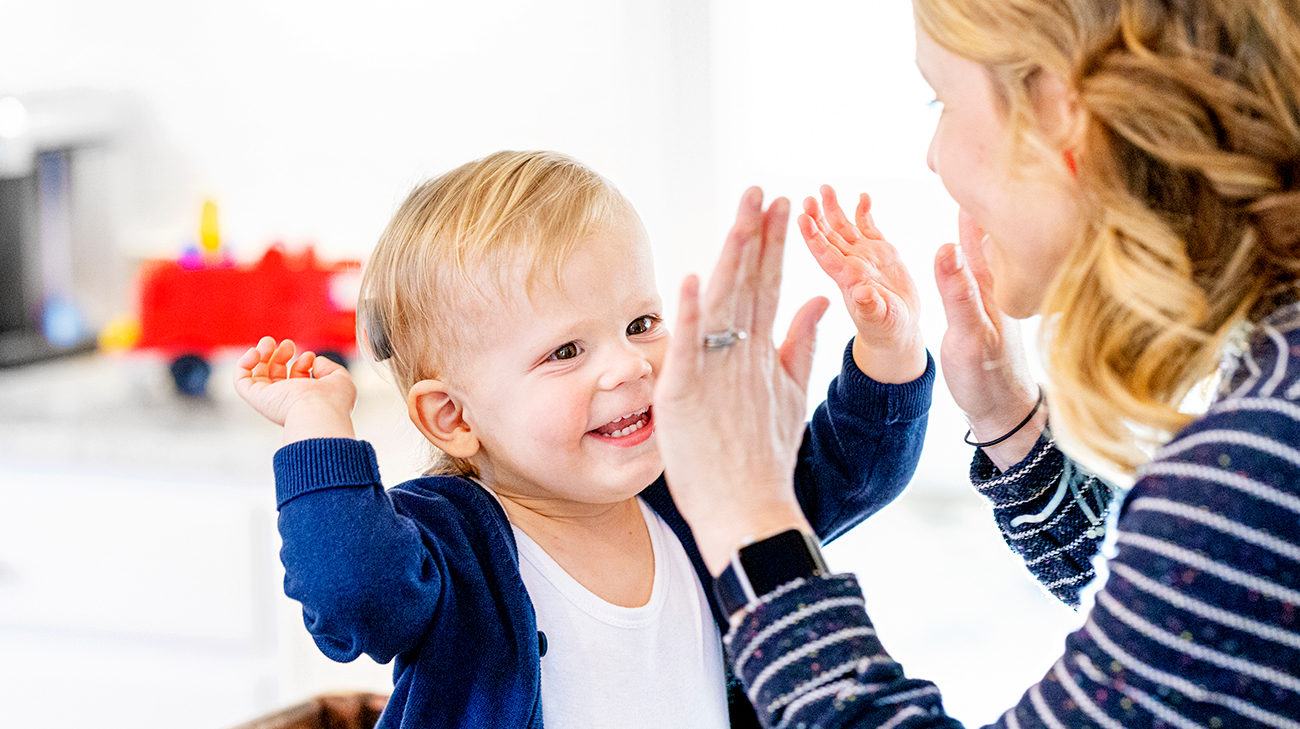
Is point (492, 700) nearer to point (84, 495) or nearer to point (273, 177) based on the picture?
point (84, 495)

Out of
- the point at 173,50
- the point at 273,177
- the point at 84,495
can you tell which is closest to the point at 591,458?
the point at 84,495

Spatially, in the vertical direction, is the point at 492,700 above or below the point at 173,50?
below

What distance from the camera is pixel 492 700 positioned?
2.90 feet

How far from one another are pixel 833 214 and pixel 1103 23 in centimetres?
43

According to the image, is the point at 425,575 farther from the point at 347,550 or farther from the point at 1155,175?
the point at 1155,175

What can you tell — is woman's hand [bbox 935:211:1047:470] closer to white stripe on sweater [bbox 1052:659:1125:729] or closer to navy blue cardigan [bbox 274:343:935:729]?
navy blue cardigan [bbox 274:343:935:729]

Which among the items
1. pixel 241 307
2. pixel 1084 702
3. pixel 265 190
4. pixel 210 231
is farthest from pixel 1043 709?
pixel 265 190

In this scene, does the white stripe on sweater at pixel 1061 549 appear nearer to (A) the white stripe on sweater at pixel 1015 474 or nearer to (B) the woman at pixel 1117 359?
(A) the white stripe on sweater at pixel 1015 474

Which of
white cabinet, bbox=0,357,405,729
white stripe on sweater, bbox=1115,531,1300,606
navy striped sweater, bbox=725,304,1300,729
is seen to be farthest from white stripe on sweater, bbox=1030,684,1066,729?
white cabinet, bbox=0,357,405,729

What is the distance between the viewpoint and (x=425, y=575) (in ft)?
2.83

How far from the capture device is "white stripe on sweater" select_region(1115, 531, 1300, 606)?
0.61 m

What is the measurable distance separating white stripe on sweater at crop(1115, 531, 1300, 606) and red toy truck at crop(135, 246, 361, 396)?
176 centimetres

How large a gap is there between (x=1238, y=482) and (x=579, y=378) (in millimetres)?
486

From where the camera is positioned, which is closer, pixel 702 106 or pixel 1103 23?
pixel 1103 23
